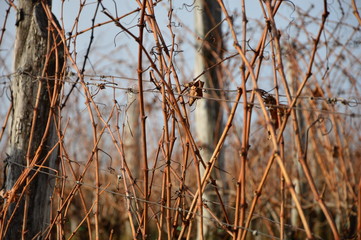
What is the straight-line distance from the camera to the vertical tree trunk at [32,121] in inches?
84.5

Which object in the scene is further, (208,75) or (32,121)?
(208,75)

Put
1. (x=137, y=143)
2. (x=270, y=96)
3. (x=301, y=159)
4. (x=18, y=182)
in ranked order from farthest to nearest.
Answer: (x=137, y=143), (x=18, y=182), (x=270, y=96), (x=301, y=159)

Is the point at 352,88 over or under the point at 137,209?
over

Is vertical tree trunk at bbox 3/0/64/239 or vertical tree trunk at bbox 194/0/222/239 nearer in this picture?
vertical tree trunk at bbox 3/0/64/239

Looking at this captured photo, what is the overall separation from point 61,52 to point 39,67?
0.14 m

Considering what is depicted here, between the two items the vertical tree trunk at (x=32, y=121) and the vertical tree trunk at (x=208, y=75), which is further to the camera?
the vertical tree trunk at (x=208, y=75)

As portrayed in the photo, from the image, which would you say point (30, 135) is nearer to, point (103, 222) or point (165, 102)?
point (165, 102)

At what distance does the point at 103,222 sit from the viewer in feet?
22.8

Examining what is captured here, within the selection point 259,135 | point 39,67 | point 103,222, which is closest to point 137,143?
point 103,222

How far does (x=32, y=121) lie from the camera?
2182mm

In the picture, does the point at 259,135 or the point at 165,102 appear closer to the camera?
the point at 165,102

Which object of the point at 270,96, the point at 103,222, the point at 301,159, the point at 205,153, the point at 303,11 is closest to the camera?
the point at 301,159

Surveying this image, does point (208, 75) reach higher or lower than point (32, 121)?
higher

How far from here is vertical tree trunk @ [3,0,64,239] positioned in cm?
215
